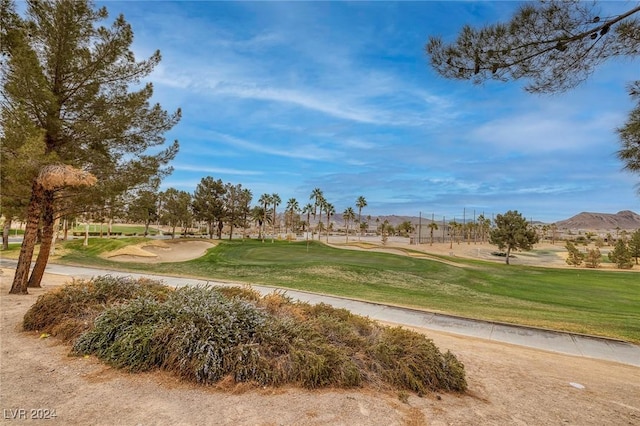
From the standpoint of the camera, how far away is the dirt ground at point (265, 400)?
10.5ft

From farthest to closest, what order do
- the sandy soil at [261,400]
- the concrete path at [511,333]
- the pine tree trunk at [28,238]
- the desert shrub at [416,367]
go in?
the pine tree trunk at [28,238] < the concrete path at [511,333] < the desert shrub at [416,367] < the sandy soil at [261,400]

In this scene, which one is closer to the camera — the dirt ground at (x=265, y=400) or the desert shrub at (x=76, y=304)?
the dirt ground at (x=265, y=400)

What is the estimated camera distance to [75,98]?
9.39 meters

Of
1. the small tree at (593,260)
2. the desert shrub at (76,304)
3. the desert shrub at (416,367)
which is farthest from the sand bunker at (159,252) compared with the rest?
the small tree at (593,260)

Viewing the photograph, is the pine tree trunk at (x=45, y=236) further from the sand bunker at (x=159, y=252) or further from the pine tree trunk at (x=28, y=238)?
the sand bunker at (x=159, y=252)

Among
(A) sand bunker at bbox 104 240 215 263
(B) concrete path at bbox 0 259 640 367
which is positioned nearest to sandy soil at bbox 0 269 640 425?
(B) concrete path at bbox 0 259 640 367

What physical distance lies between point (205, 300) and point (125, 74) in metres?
8.16

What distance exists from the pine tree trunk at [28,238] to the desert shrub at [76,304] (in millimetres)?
4220

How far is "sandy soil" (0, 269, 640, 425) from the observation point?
3191 millimetres

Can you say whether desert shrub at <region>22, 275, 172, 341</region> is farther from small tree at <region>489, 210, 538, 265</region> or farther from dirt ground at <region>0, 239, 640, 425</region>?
small tree at <region>489, 210, 538, 265</region>

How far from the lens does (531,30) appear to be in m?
4.86

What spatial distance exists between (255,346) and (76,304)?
370cm

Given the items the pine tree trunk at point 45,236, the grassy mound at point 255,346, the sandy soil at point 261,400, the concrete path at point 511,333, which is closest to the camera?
the sandy soil at point 261,400

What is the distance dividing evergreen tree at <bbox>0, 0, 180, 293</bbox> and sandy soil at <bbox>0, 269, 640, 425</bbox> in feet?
19.3
